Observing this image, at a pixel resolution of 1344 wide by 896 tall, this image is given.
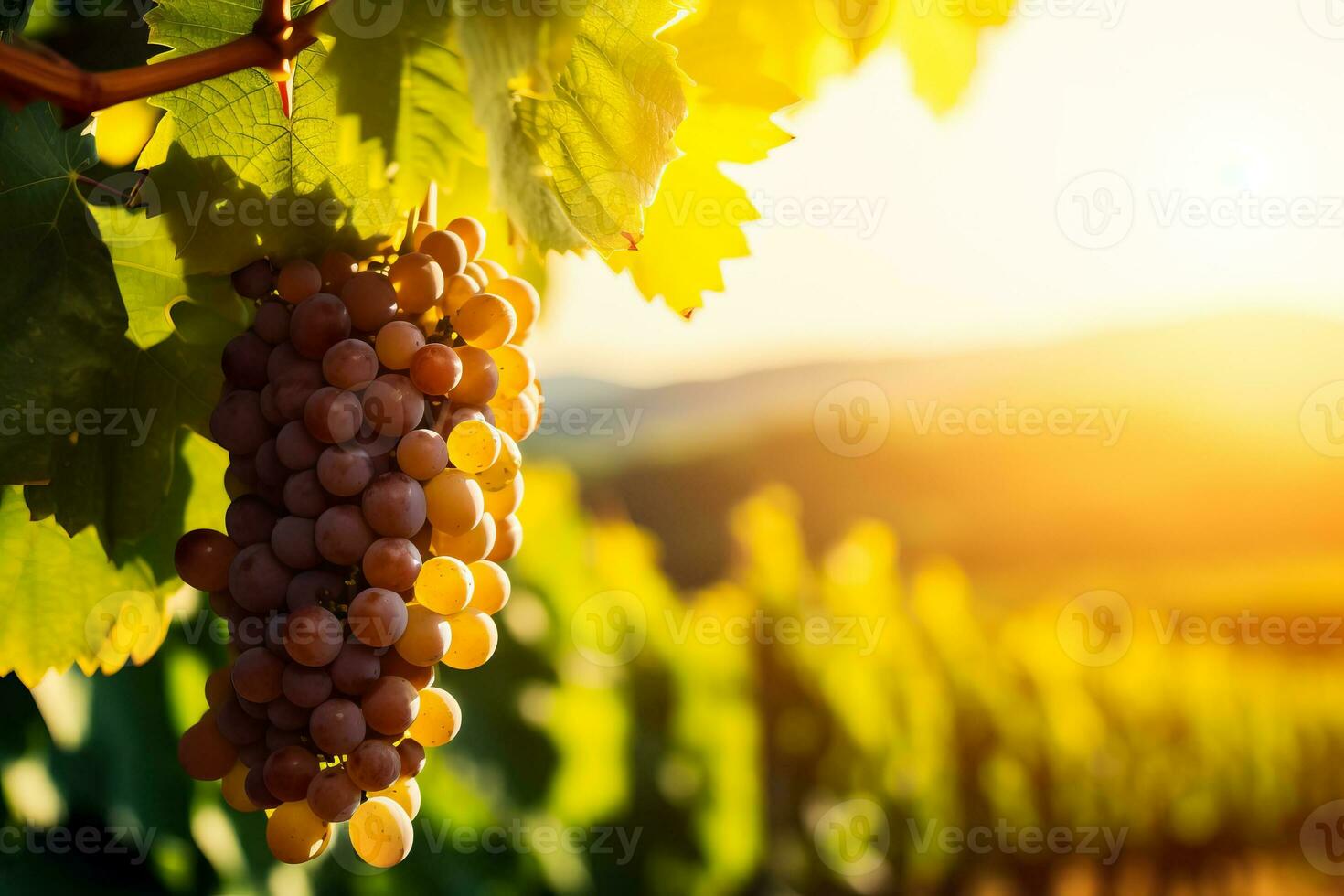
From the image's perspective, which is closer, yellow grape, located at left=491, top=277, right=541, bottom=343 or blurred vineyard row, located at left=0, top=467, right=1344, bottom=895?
yellow grape, located at left=491, top=277, right=541, bottom=343

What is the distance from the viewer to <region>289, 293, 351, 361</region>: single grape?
→ 38 cm

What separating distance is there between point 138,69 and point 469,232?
142 millimetres

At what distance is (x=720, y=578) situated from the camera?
1.60 metres

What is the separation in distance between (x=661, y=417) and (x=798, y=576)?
0.45 m

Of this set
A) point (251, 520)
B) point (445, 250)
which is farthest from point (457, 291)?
point (251, 520)

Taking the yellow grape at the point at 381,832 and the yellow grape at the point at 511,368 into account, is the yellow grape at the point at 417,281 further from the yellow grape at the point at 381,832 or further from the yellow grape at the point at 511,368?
the yellow grape at the point at 381,832

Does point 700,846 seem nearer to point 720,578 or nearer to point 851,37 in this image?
point 720,578

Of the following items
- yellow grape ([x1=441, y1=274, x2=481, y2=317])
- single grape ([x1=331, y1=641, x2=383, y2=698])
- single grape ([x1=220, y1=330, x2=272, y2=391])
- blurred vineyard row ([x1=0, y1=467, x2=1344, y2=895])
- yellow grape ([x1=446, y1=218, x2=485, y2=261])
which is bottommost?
blurred vineyard row ([x1=0, y1=467, x2=1344, y2=895])

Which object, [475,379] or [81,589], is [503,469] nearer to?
[475,379]

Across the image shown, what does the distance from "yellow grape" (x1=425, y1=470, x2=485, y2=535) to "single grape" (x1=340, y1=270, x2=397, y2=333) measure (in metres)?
0.06

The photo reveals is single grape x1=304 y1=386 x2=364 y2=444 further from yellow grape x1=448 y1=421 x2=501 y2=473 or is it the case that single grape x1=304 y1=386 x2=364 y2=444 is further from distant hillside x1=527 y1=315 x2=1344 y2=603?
distant hillside x1=527 y1=315 x2=1344 y2=603

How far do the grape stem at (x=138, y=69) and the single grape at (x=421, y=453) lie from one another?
0.44 ft

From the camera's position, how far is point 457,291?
0.41m

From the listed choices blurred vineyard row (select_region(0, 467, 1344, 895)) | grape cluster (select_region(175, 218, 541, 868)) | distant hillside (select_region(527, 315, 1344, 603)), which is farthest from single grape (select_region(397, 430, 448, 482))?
distant hillside (select_region(527, 315, 1344, 603))
